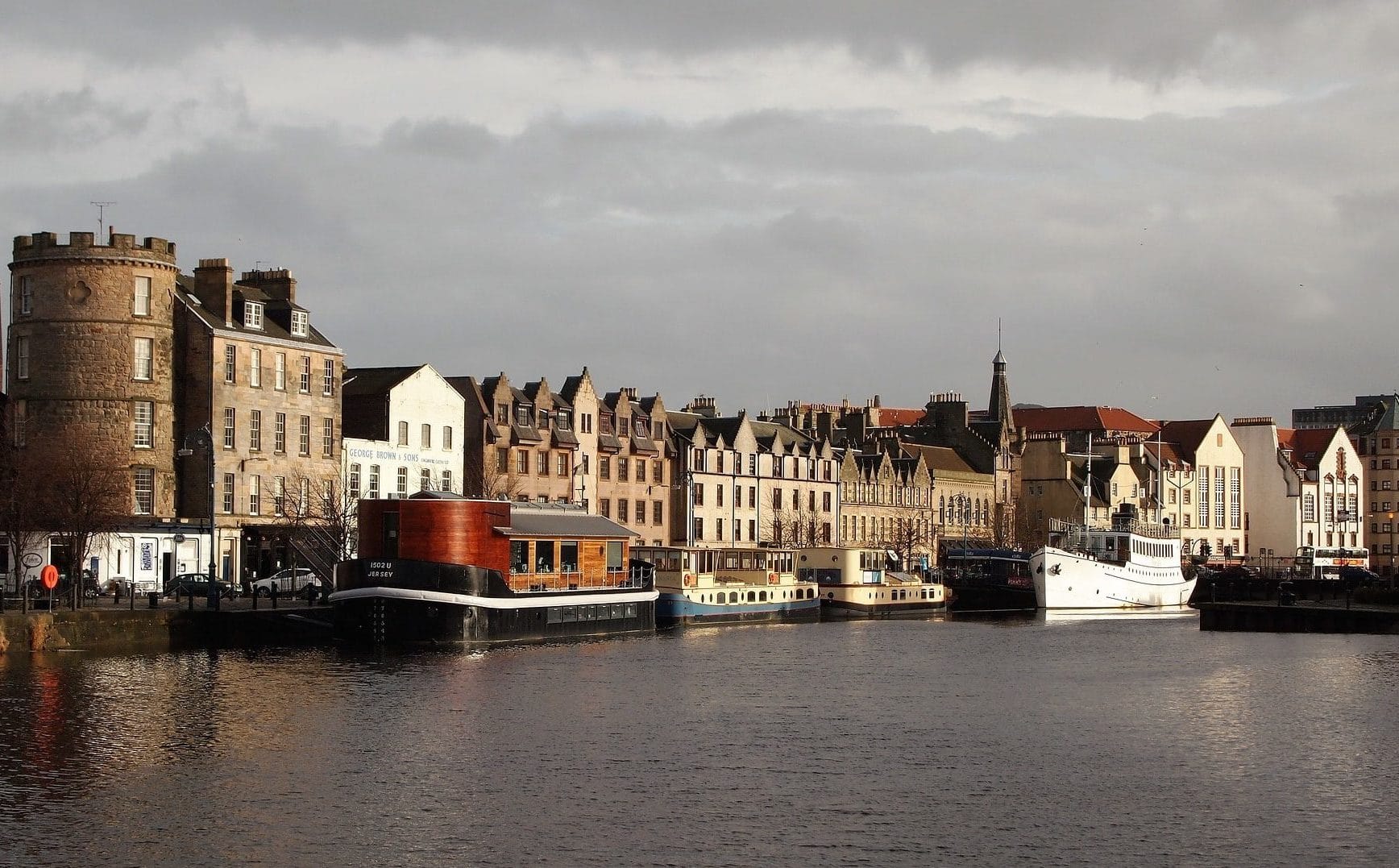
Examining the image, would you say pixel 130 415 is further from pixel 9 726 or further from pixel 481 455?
pixel 9 726

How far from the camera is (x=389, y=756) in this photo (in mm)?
43906

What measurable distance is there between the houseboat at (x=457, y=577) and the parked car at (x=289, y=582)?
11.5 metres

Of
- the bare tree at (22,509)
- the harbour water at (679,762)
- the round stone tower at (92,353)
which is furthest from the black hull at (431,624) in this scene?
the round stone tower at (92,353)

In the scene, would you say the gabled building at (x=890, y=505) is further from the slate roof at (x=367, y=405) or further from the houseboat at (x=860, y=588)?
the slate roof at (x=367, y=405)

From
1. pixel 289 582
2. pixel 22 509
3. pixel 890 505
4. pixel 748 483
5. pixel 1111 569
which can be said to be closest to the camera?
pixel 22 509

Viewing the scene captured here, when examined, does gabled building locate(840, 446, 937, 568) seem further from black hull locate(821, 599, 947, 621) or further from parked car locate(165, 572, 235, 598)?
parked car locate(165, 572, 235, 598)

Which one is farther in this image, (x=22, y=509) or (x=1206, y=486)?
(x=1206, y=486)

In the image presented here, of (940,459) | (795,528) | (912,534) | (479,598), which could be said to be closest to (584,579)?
(479,598)

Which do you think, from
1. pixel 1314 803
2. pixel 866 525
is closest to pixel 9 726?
pixel 1314 803

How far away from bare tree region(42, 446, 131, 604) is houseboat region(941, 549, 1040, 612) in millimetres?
53778

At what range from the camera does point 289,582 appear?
87.8 m

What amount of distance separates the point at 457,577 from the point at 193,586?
13216mm

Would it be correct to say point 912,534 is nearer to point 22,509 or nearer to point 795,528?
point 795,528

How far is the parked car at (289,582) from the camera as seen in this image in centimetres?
8538
